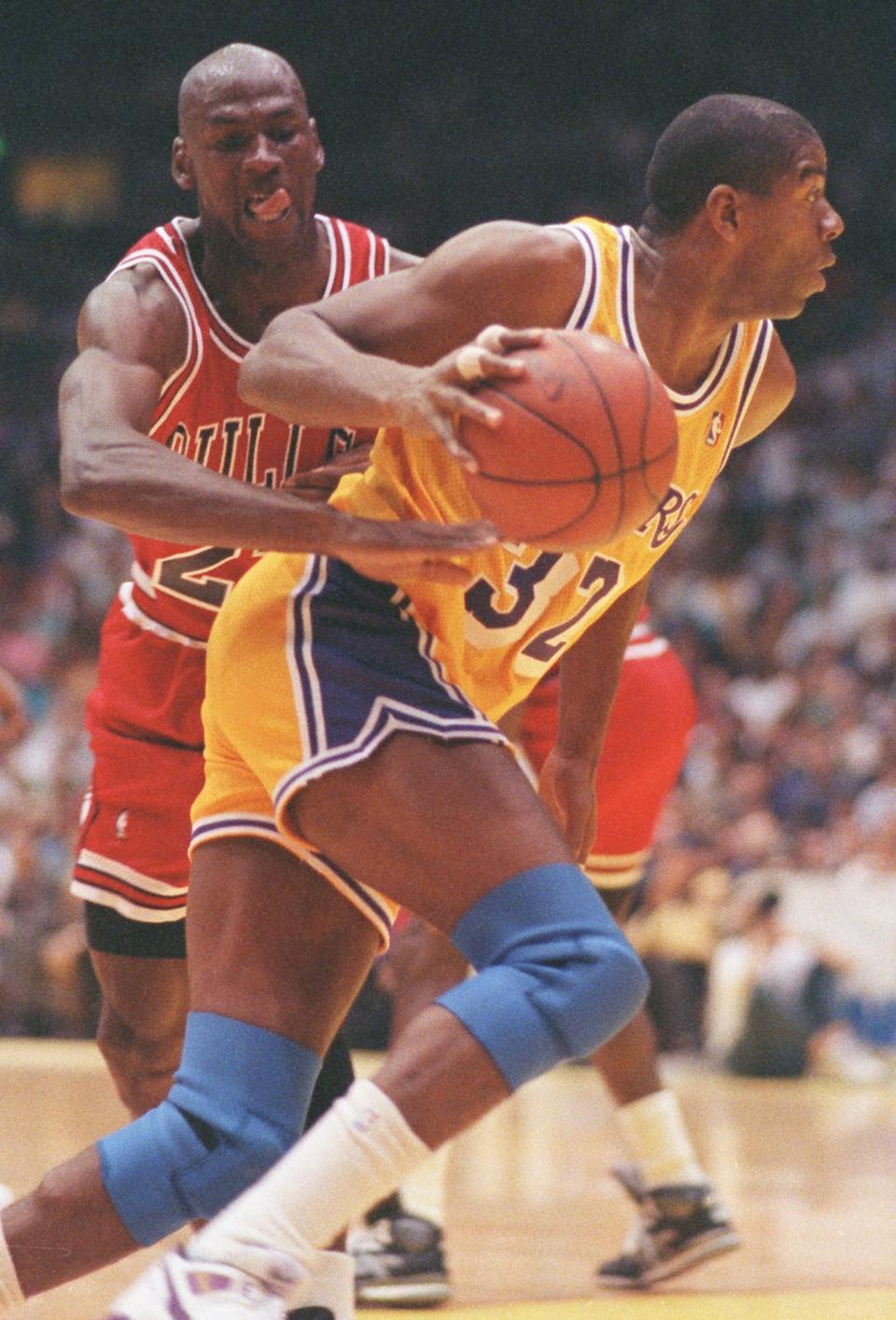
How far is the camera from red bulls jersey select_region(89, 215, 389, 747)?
146 inches

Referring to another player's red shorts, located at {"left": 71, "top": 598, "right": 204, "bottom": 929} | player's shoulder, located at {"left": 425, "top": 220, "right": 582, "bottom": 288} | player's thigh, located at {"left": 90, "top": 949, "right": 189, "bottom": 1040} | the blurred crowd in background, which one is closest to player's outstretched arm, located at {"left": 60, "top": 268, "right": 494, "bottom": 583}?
player's shoulder, located at {"left": 425, "top": 220, "right": 582, "bottom": 288}

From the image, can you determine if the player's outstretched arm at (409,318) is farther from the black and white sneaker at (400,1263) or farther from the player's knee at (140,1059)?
the black and white sneaker at (400,1263)

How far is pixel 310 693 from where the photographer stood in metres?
2.92

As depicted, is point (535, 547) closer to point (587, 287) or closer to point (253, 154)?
point (587, 287)

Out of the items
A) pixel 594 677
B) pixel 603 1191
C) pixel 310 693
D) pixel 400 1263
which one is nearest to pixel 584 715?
pixel 594 677

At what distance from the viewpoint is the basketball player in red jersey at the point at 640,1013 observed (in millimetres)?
4617

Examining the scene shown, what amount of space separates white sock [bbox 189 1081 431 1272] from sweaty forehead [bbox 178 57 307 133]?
6.43 ft

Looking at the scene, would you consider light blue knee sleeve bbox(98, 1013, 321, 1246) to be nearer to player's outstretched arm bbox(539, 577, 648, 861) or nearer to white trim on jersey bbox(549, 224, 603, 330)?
player's outstretched arm bbox(539, 577, 648, 861)

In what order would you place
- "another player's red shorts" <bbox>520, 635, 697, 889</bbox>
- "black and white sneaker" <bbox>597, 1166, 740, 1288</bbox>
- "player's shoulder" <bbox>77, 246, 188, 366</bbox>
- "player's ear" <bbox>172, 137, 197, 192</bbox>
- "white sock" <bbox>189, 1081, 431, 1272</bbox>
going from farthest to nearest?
"another player's red shorts" <bbox>520, 635, 697, 889</bbox>
"black and white sneaker" <bbox>597, 1166, 740, 1288</bbox>
"player's ear" <bbox>172, 137, 197, 192</bbox>
"player's shoulder" <bbox>77, 246, 188, 366</bbox>
"white sock" <bbox>189, 1081, 431, 1272</bbox>

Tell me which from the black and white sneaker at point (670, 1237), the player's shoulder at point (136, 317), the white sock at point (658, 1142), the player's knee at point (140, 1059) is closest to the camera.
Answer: the player's shoulder at point (136, 317)

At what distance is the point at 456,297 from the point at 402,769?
704 mm

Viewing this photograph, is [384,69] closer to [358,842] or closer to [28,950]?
[28,950]

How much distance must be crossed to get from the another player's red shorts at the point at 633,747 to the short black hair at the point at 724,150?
2019mm

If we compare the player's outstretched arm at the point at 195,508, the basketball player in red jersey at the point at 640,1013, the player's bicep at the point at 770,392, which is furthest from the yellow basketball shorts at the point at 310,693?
the basketball player in red jersey at the point at 640,1013
